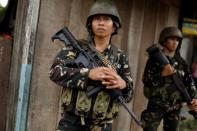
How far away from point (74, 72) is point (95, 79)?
7.3 inches

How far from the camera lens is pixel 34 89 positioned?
495cm

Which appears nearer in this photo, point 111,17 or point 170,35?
point 111,17

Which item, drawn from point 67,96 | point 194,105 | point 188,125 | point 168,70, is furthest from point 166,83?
point 188,125

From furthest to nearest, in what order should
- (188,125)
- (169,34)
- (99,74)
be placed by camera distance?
(188,125) → (169,34) → (99,74)

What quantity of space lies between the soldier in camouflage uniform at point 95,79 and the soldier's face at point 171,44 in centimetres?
165

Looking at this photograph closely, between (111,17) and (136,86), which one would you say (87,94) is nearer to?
(111,17)

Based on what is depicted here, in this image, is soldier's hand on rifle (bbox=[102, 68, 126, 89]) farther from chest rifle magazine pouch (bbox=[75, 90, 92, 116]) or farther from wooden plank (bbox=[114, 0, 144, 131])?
wooden plank (bbox=[114, 0, 144, 131])

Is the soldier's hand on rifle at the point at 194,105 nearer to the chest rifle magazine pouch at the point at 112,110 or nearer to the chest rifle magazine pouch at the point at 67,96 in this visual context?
the chest rifle magazine pouch at the point at 112,110

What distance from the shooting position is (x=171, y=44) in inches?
215

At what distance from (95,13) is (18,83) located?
1506 mm

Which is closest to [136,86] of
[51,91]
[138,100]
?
[138,100]

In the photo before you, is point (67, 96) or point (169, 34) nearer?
point (67, 96)

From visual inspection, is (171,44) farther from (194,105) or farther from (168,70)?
(194,105)

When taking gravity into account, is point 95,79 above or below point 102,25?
below
